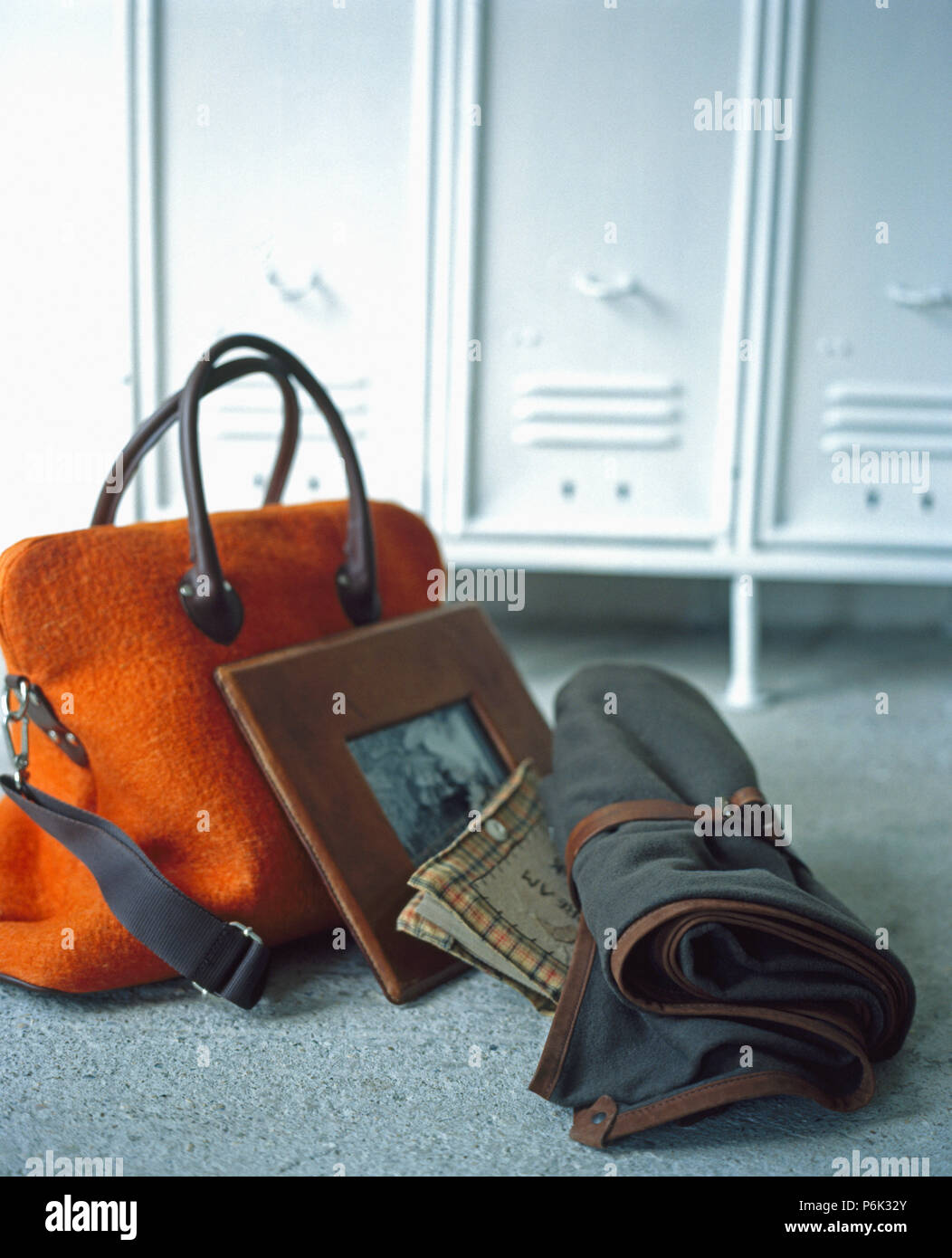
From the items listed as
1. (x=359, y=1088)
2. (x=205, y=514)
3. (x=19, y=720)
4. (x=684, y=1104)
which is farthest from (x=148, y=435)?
(x=684, y=1104)

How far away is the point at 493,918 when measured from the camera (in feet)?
2.49

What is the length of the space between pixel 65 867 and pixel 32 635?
18 cm

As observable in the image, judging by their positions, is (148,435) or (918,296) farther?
(918,296)

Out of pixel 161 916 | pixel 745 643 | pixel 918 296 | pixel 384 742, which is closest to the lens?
pixel 161 916

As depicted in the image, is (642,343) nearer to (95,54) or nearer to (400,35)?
(400,35)

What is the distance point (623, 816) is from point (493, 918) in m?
0.12

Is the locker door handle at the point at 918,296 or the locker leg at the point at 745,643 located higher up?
the locker door handle at the point at 918,296

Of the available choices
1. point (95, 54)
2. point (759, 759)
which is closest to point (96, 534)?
point (759, 759)

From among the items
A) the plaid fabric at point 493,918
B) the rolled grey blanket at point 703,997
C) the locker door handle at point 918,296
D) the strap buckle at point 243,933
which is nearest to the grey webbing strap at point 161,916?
the strap buckle at point 243,933

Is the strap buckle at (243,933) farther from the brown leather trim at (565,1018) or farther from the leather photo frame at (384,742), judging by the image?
the brown leather trim at (565,1018)

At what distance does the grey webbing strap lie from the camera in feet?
2.32

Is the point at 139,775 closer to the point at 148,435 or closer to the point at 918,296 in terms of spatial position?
the point at 148,435

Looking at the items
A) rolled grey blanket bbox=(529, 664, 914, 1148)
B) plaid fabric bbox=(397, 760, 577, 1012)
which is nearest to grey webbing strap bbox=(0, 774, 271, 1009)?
plaid fabric bbox=(397, 760, 577, 1012)

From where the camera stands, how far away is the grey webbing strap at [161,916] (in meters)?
0.71
